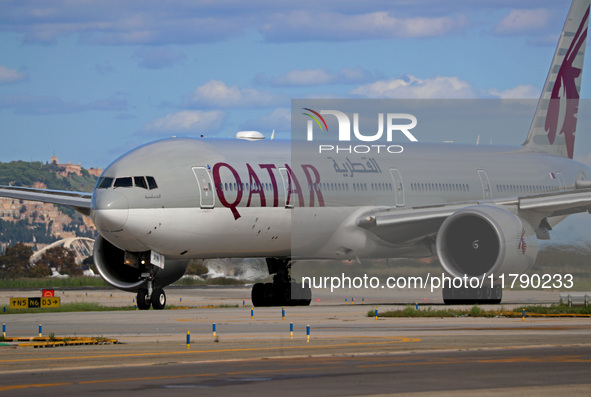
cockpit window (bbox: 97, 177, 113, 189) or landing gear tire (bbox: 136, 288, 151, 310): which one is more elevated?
cockpit window (bbox: 97, 177, 113, 189)

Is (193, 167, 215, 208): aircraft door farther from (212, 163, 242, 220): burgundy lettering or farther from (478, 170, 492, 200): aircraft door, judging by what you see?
(478, 170, 492, 200): aircraft door

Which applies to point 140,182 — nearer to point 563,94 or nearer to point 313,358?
point 313,358

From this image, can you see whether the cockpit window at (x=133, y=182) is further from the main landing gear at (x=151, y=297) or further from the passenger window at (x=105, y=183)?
the main landing gear at (x=151, y=297)

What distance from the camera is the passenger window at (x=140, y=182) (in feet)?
92.9

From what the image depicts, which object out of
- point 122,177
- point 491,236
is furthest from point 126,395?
point 491,236

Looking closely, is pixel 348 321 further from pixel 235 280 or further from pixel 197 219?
pixel 235 280

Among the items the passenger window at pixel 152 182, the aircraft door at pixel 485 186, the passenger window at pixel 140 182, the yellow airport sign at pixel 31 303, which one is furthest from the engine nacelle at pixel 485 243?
the yellow airport sign at pixel 31 303

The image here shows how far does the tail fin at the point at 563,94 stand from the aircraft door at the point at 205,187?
14.8 metres

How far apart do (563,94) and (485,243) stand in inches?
469

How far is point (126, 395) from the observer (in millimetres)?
12555

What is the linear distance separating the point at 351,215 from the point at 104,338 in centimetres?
1326

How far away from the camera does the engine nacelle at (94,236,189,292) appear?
3106cm

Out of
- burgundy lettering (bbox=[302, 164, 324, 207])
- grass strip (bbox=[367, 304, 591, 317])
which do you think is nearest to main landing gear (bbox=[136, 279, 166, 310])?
burgundy lettering (bbox=[302, 164, 324, 207])

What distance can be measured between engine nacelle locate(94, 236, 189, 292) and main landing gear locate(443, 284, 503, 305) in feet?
24.5
